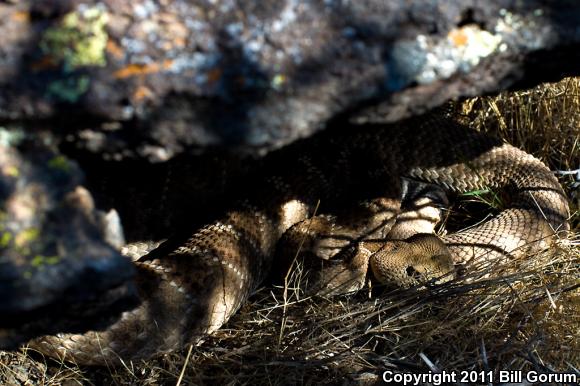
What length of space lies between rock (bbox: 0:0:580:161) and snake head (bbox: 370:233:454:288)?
1345mm

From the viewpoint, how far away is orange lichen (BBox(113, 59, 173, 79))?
1912 millimetres

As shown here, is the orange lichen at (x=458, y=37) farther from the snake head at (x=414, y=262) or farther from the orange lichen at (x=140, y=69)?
the snake head at (x=414, y=262)

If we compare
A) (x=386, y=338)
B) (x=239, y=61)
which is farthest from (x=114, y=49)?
(x=386, y=338)

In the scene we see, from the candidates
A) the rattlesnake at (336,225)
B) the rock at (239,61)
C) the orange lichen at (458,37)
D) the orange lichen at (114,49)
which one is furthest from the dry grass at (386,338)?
the orange lichen at (114,49)

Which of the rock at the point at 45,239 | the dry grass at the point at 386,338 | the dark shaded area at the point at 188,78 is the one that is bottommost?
the dry grass at the point at 386,338

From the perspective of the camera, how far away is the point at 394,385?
2.69 meters

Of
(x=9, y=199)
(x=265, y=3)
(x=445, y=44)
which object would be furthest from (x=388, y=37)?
(x=9, y=199)

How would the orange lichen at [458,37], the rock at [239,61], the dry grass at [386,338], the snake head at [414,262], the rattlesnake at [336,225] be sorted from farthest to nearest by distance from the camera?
1. the snake head at [414,262]
2. the rattlesnake at [336,225]
3. the dry grass at [386,338]
4. the orange lichen at [458,37]
5. the rock at [239,61]

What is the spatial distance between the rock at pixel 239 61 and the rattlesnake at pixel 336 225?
98cm

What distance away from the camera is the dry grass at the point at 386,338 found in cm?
276

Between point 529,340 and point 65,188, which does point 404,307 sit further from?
point 65,188

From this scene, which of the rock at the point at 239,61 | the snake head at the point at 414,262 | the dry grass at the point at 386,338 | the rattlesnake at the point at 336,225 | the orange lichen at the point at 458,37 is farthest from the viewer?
the snake head at the point at 414,262

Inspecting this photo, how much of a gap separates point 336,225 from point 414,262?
54cm

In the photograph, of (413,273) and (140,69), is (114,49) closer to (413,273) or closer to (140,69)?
(140,69)
